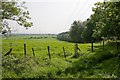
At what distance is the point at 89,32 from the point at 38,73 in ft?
164

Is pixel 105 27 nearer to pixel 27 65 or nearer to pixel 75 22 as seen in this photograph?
pixel 27 65

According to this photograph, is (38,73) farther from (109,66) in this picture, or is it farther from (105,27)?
(105,27)

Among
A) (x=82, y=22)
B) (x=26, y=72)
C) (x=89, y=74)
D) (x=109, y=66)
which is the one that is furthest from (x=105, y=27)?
(x=82, y=22)

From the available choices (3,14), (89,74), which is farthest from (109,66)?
(3,14)

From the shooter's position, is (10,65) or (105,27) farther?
(105,27)

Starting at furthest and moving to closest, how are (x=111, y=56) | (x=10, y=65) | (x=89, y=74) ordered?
(x=111, y=56)
(x=10, y=65)
(x=89, y=74)

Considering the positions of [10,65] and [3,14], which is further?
[3,14]

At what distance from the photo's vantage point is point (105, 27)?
31.1 m

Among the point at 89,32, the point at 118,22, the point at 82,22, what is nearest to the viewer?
the point at 118,22

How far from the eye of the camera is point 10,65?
2166 cm

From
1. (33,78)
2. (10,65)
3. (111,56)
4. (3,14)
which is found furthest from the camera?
(111,56)

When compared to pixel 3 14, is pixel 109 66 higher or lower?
lower

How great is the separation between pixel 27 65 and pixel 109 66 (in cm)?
754

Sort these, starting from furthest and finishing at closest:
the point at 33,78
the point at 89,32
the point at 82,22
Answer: the point at 82,22, the point at 89,32, the point at 33,78
